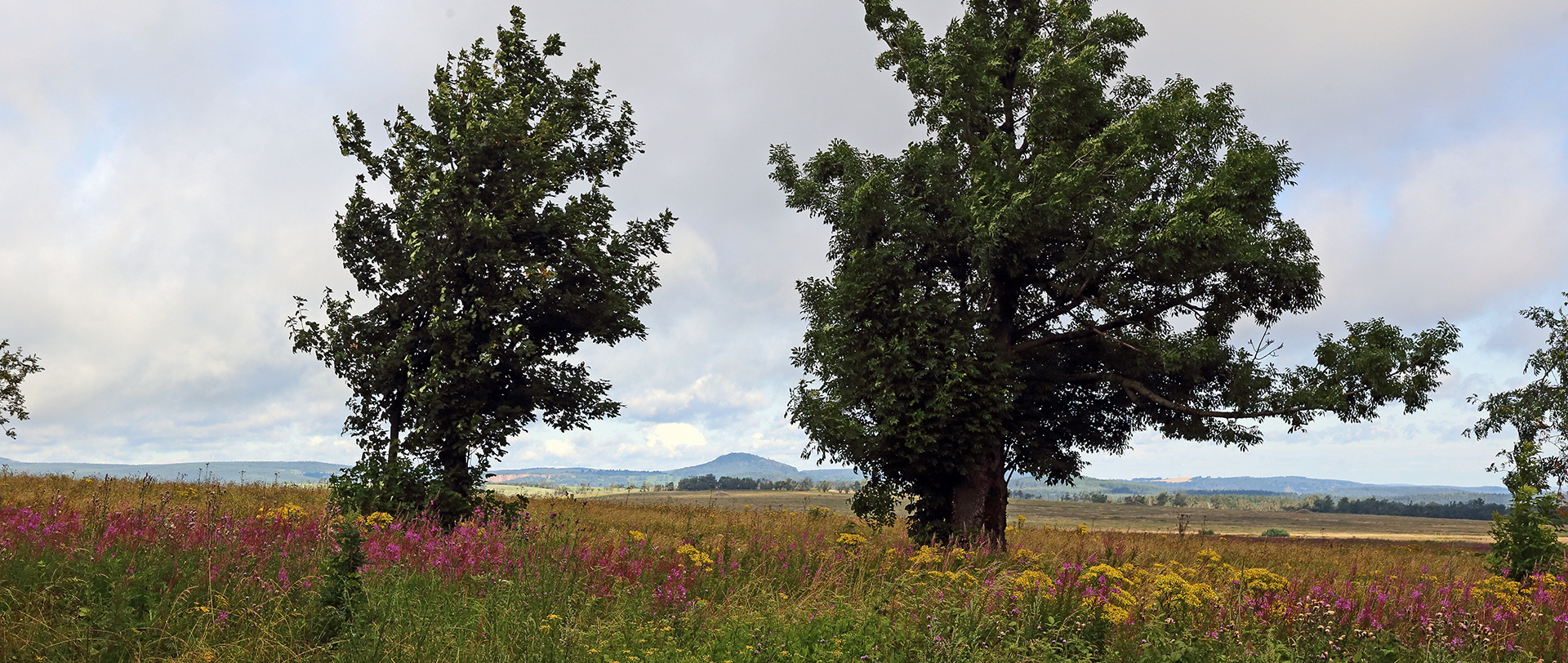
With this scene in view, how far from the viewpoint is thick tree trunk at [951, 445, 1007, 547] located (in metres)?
17.5

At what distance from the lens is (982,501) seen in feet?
58.4

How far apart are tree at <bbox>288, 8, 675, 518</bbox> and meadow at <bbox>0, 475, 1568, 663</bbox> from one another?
544cm

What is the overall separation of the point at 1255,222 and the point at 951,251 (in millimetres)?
6244

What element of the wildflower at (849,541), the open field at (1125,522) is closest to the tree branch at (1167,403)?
the open field at (1125,522)

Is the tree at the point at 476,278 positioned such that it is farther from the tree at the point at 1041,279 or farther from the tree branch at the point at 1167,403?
the tree branch at the point at 1167,403

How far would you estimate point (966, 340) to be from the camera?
16391mm

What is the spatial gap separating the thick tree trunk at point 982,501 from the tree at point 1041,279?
0.16ft

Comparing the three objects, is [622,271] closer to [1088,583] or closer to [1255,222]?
[1088,583]

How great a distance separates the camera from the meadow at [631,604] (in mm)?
6422

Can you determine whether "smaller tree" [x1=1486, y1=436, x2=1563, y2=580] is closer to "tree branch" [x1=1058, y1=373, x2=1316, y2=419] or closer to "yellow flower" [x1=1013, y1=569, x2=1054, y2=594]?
"tree branch" [x1=1058, y1=373, x2=1316, y2=419]

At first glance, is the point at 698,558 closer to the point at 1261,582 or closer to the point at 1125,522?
the point at 1261,582

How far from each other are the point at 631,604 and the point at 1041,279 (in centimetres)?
1340

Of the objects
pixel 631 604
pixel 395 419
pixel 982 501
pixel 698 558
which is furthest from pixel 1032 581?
pixel 395 419

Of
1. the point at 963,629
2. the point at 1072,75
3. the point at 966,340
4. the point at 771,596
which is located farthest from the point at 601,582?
the point at 1072,75
